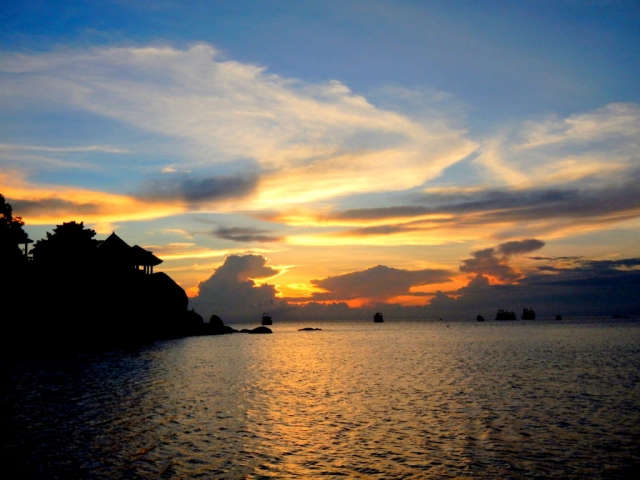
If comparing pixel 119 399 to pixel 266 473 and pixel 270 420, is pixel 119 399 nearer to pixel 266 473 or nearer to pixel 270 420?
pixel 270 420

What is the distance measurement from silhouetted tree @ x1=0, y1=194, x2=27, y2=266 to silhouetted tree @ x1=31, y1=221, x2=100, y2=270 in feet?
10.2

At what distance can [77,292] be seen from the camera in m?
72.2

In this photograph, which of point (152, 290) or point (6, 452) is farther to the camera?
point (152, 290)

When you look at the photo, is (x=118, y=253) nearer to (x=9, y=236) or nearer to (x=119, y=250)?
(x=119, y=250)

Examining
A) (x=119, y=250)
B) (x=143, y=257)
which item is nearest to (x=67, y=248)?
(x=119, y=250)

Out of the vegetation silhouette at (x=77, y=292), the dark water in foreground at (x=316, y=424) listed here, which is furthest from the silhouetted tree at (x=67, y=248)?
the dark water in foreground at (x=316, y=424)

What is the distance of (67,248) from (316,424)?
193 ft

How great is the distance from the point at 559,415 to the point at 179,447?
739 inches

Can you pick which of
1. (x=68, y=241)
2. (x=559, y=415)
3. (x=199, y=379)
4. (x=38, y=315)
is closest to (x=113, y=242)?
(x=68, y=241)

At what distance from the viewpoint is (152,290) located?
88500mm

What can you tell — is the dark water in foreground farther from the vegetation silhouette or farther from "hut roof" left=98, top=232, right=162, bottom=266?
"hut roof" left=98, top=232, right=162, bottom=266

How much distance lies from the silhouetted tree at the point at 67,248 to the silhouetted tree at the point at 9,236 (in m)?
3.12

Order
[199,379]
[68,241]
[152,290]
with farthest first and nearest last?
[152,290] < [68,241] < [199,379]

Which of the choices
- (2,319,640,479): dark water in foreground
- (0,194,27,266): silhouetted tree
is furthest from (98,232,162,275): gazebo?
(2,319,640,479): dark water in foreground
